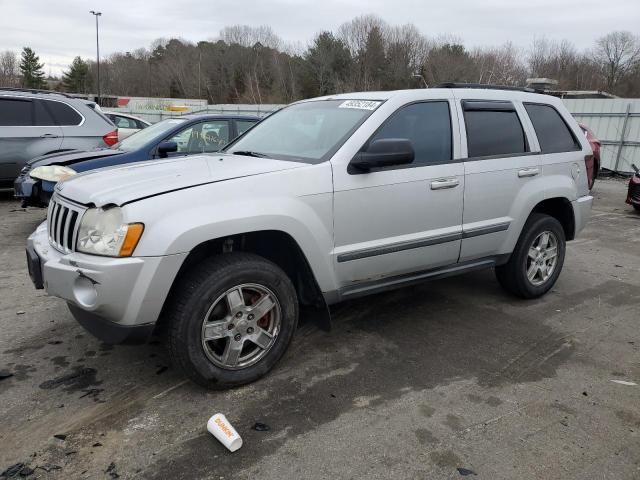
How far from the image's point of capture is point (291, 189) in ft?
10.5

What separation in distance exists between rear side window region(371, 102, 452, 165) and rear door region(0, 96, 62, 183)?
277 inches

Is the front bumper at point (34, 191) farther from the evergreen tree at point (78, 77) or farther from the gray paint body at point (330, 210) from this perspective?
the evergreen tree at point (78, 77)

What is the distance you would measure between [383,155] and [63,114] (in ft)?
24.7

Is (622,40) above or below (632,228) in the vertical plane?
above

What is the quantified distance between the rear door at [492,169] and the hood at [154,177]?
1.51 m

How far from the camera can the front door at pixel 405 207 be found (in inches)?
135

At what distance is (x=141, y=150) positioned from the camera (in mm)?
6383

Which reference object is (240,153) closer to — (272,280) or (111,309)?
(272,280)

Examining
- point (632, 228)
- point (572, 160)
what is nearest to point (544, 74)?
point (632, 228)

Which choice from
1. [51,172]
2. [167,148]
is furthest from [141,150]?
[51,172]

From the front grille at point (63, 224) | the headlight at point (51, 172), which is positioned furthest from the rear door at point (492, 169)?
the headlight at point (51, 172)

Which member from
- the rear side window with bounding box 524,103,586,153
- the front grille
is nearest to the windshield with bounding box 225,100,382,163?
the front grille

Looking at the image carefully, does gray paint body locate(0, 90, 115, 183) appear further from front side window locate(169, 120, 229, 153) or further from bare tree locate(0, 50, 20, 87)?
bare tree locate(0, 50, 20, 87)

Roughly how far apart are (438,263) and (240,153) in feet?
5.60
